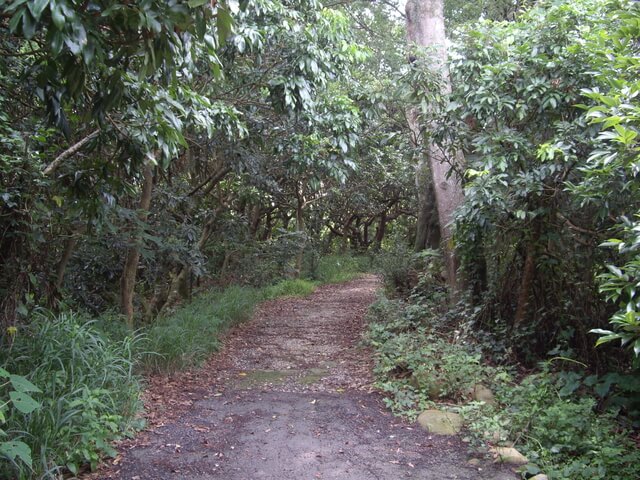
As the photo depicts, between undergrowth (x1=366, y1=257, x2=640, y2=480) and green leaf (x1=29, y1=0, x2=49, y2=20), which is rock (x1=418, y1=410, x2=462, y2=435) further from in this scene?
green leaf (x1=29, y1=0, x2=49, y2=20)

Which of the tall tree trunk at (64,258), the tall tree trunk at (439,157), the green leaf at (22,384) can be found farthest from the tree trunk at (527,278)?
the tall tree trunk at (64,258)

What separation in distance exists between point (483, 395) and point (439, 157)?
3727 millimetres

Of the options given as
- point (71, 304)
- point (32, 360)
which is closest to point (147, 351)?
point (32, 360)

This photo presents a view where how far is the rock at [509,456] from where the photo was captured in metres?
3.85

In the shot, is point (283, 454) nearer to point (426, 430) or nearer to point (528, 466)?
point (426, 430)

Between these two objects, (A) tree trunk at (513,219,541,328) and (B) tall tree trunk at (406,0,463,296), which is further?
(B) tall tree trunk at (406,0,463,296)

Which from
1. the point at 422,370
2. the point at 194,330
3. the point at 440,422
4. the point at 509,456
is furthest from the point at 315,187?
the point at 509,456

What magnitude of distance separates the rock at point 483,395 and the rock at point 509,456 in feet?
2.96

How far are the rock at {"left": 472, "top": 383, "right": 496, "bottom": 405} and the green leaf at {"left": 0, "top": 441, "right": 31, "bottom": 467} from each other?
3.71 metres

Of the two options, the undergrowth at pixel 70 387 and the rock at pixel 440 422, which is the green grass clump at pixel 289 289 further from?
the rock at pixel 440 422

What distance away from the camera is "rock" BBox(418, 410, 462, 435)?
4496 mm

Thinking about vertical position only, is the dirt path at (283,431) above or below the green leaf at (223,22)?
below

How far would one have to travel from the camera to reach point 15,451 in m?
2.83

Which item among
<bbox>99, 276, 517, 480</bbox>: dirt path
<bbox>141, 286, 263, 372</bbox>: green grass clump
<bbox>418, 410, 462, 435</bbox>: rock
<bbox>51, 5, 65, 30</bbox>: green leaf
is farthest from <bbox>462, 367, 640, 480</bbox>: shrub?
<bbox>51, 5, 65, 30</bbox>: green leaf
